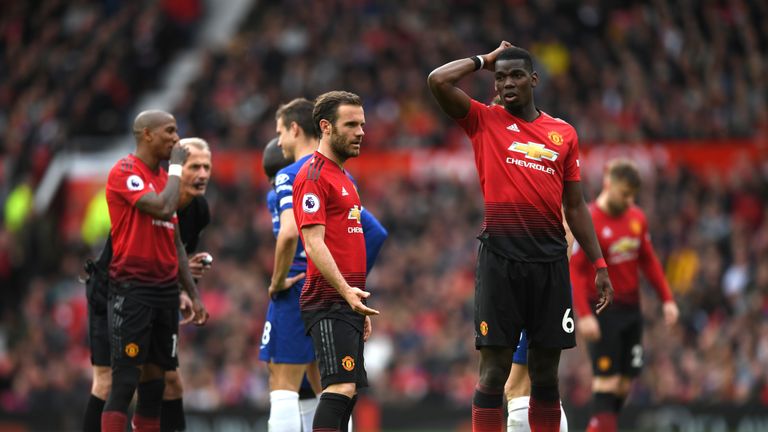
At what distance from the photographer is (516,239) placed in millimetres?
7711

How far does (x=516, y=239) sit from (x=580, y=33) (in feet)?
49.4

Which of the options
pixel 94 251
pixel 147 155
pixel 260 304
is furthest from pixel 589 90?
pixel 147 155

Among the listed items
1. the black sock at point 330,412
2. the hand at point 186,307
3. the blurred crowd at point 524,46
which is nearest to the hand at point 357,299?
the black sock at point 330,412

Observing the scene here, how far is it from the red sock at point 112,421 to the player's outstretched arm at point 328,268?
1999 mm

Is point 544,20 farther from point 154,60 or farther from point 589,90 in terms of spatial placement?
point 154,60

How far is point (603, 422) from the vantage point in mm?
10727

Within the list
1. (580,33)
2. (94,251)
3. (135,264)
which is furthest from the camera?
(580,33)

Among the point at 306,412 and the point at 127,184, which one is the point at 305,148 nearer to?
the point at 127,184

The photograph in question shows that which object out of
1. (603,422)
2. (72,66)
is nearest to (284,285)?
(603,422)

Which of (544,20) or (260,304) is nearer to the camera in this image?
(260,304)

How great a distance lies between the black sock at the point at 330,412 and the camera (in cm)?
744

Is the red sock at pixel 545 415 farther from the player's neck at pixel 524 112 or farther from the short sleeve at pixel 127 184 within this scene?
the short sleeve at pixel 127 184

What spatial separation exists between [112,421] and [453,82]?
131 inches

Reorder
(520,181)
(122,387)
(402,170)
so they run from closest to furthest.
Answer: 1. (520,181)
2. (122,387)
3. (402,170)
